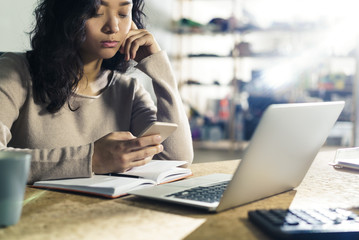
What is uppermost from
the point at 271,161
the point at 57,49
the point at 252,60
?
the point at 57,49

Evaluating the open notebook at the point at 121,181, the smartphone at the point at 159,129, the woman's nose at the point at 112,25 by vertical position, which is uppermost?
the woman's nose at the point at 112,25

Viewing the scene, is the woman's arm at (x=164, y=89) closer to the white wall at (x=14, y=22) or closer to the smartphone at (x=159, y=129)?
the smartphone at (x=159, y=129)

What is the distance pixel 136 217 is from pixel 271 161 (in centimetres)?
23

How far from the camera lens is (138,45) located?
1309 millimetres

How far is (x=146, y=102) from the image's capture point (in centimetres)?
145

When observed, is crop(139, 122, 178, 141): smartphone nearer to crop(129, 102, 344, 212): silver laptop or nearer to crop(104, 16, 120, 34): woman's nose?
crop(129, 102, 344, 212): silver laptop

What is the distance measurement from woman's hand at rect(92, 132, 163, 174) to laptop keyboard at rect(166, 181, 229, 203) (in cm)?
19

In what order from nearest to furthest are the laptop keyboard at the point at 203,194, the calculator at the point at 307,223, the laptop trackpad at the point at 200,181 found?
the calculator at the point at 307,223
the laptop keyboard at the point at 203,194
the laptop trackpad at the point at 200,181

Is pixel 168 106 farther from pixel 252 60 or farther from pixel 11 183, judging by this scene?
pixel 252 60

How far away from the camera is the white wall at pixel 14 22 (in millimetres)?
2326

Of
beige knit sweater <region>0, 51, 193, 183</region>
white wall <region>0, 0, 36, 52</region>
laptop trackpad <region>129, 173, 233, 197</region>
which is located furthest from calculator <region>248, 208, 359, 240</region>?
white wall <region>0, 0, 36, 52</region>

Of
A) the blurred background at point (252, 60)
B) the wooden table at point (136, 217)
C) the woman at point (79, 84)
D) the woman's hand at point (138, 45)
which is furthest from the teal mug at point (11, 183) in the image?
the blurred background at point (252, 60)

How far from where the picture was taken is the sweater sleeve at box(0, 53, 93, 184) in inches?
33.9

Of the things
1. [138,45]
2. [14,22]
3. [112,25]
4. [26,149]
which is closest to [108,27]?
[112,25]
